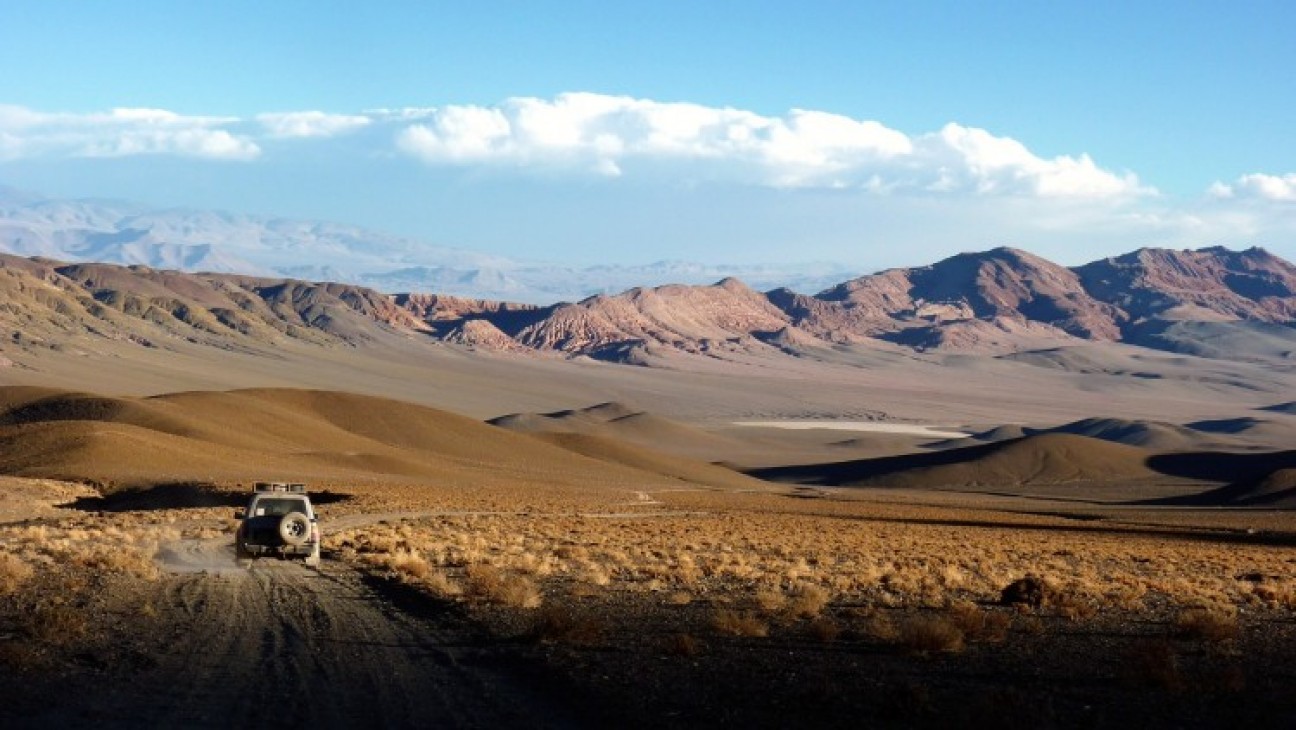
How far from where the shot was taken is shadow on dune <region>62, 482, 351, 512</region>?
49.8m

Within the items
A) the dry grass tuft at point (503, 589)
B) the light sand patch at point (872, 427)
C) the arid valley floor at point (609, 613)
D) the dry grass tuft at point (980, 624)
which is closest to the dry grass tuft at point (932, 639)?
the arid valley floor at point (609, 613)

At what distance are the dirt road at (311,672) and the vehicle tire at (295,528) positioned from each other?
3.43m

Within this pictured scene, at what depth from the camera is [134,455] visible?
218 feet

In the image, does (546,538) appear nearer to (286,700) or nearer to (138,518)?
(138,518)

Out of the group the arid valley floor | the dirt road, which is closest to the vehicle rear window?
the arid valley floor

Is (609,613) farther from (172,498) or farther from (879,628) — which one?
(172,498)

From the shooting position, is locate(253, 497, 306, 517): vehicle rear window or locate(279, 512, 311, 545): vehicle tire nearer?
locate(279, 512, 311, 545): vehicle tire

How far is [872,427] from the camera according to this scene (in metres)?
193

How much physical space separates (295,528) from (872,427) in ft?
571

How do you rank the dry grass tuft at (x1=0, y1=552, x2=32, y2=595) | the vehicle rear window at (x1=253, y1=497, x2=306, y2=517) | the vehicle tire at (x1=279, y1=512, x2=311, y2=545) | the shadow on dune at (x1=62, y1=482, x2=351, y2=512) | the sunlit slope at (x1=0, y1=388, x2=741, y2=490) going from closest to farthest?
the dry grass tuft at (x1=0, y1=552, x2=32, y2=595)
the vehicle tire at (x1=279, y1=512, x2=311, y2=545)
the vehicle rear window at (x1=253, y1=497, x2=306, y2=517)
the shadow on dune at (x1=62, y1=482, x2=351, y2=512)
the sunlit slope at (x1=0, y1=388, x2=741, y2=490)

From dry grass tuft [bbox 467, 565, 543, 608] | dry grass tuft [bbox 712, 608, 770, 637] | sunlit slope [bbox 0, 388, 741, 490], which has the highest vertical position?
dry grass tuft [bbox 712, 608, 770, 637]

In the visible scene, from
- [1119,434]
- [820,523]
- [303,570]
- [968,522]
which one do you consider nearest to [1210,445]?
[1119,434]

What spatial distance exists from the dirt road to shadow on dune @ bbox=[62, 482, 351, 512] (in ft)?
105

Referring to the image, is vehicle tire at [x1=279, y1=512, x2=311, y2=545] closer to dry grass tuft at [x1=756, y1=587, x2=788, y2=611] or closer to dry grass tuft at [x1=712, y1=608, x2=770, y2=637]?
dry grass tuft at [x1=756, y1=587, x2=788, y2=611]
